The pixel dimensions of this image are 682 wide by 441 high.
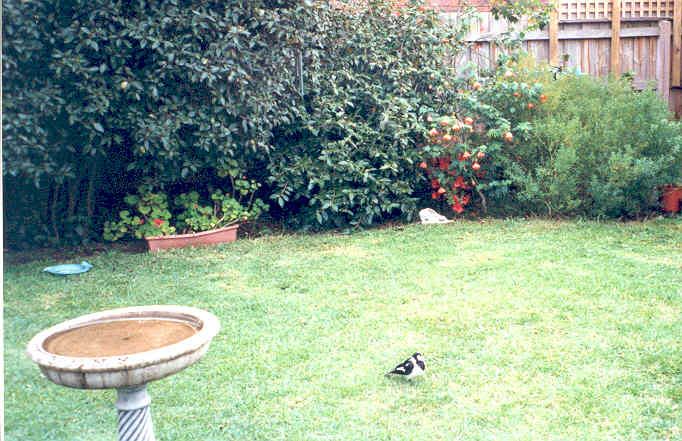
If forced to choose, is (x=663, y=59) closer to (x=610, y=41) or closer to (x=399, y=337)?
(x=610, y=41)

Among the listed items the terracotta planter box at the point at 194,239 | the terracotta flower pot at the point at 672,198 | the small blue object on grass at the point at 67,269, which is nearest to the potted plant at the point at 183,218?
the terracotta planter box at the point at 194,239

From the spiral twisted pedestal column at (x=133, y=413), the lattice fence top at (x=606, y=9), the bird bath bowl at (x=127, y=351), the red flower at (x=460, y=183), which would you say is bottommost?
the spiral twisted pedestal column at (x=133, y=413)

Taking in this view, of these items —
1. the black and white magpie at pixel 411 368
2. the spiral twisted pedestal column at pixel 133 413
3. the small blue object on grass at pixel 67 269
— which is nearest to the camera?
the spiral twisted pedestal column at pixel 133 413

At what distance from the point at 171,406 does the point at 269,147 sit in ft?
13.6

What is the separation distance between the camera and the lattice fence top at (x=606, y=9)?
8.64m

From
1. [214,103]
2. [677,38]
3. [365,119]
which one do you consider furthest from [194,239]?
[677,38]

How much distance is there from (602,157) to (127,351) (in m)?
5.85

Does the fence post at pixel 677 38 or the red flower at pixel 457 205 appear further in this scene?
the fence post at pixel 677 38

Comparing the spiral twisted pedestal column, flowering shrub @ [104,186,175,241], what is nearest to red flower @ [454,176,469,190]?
flowering shrub @ [104,186,175,241]

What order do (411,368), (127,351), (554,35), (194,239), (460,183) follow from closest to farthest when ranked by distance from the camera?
(127,351) < (411,368) < (194,239) < (460,183) < (554,35)

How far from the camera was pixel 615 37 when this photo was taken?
8.56 meters

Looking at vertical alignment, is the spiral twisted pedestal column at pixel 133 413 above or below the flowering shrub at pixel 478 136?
below

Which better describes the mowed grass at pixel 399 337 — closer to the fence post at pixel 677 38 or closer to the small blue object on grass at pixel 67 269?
the small blue object on grass at pixel 67 269

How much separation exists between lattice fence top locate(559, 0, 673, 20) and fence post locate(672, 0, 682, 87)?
14 centimetres
